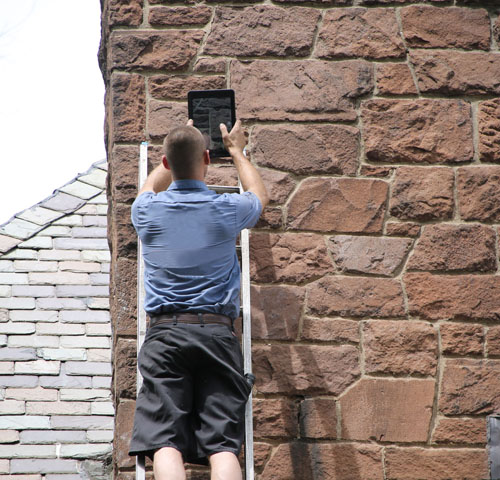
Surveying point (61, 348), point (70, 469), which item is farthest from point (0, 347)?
point (70, 469)

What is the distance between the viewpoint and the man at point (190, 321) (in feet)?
12.2

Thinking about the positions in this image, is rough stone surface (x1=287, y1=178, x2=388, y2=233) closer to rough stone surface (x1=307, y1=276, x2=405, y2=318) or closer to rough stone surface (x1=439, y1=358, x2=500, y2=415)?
rough stone surface (x1=307, y1=276, x2=405, y2=318)

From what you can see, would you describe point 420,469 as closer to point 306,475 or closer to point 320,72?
point 306,475

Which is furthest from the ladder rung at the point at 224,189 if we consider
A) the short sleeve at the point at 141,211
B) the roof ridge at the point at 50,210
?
the roof ridge at the point at 50,210

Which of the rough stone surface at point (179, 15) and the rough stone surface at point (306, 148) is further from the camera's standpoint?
the rough stone surface at point (179, 15)

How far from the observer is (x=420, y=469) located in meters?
4.62

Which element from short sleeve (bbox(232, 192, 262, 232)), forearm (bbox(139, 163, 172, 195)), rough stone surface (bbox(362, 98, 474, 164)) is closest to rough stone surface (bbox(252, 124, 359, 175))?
rough stone surface (bbox(362, 98, 474, 164))

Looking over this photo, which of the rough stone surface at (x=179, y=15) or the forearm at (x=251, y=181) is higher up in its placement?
the rough stone surface at (x=179, y=15)

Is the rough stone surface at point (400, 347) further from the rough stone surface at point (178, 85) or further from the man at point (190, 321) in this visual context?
the rough stone surface at point (178, 85)

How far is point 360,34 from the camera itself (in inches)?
202

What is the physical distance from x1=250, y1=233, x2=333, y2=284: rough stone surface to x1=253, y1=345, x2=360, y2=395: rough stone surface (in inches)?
13.4

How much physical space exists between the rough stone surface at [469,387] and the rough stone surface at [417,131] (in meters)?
1.03

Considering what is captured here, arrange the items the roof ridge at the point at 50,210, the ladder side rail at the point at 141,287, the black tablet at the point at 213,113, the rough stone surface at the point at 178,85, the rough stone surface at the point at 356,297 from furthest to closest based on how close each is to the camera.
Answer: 1. the roof ridge at the point at 50,210
2. the rough stone surface at the point at 178,85
3. the rough stone surface at the point at 356,297
4. the black tablet at the point at 213,113
5. the ladder side rail at the point at 141,287

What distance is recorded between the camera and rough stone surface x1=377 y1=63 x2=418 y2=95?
5.07 m
